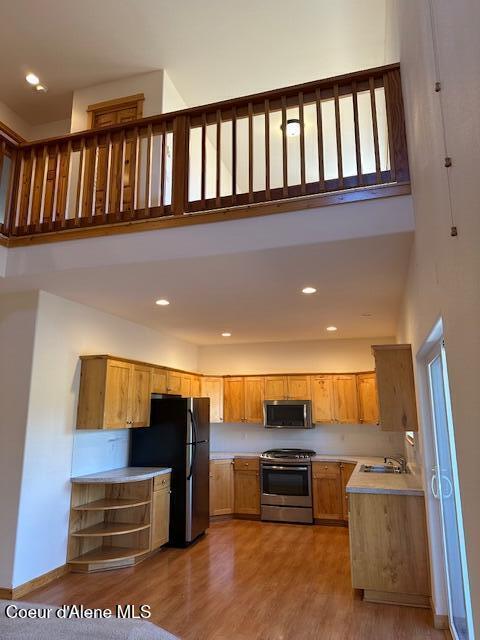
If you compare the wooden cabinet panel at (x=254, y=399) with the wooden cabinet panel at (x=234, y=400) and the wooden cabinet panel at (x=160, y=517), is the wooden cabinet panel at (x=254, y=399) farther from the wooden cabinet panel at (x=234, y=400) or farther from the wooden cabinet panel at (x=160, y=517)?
the wooden cabinet panel at (x=160, y=517)

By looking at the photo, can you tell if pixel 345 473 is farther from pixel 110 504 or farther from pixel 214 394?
pixel 110 504

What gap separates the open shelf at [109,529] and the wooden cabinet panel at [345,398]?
3.34 m

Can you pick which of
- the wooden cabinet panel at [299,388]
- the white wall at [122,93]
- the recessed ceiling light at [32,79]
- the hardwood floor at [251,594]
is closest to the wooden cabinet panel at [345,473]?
the hardwood floor at [251,594]

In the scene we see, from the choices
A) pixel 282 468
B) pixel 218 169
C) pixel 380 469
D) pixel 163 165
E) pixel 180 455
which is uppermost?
pixel 163 165

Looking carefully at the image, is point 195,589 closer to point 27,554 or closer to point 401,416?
point 27,554

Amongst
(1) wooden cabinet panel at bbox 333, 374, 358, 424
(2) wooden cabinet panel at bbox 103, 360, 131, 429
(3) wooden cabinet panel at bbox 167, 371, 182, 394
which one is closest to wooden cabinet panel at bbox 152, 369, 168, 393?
(3) wooden cabinet panel at bbox 167, 371, 182, 394

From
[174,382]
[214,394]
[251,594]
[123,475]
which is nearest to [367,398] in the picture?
[214,394]

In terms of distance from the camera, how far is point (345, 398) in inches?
266

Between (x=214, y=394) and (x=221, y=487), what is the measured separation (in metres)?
1.50

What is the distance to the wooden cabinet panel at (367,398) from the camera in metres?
6.56

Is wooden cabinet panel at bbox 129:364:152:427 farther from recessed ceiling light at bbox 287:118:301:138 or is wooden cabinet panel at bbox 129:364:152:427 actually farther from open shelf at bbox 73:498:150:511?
recessed ceiling light at bbox 287:118:301:138

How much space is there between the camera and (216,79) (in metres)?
5.24

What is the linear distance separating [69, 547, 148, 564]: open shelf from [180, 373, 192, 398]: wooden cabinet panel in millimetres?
2333

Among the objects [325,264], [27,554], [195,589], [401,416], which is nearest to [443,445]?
[401,416]
